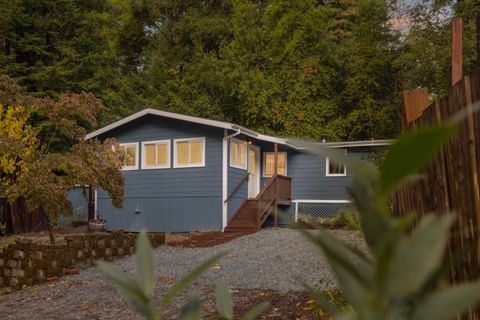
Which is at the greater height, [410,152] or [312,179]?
[312,179]

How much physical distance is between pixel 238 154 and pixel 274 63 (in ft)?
29.8

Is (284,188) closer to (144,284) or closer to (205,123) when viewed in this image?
(205,123)

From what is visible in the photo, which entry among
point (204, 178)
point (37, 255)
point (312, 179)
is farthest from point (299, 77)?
point (37, 255)

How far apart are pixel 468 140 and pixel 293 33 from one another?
80.2 ft

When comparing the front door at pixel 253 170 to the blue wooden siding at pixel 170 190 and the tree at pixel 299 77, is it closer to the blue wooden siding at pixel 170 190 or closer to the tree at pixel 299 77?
the blue wooden siding at pixel 170 190

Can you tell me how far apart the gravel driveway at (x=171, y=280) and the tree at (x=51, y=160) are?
1.66m

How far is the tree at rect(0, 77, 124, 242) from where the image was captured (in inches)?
408

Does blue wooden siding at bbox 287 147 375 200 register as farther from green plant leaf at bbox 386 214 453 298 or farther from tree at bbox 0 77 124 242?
green plant leaf at bbox 386 214 453 298

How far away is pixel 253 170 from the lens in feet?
64.6

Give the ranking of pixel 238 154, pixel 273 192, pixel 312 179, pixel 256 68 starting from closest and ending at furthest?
pixel 273 192 < pixel 238 154 < pixel 312 179 < pixel 256 68

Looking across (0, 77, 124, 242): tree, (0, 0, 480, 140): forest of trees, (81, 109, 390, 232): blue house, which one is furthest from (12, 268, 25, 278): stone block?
(0, 0, 480, 140): forest of trees

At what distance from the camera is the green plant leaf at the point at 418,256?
1.27 ft

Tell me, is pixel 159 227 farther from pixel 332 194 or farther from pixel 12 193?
pixel 12 193

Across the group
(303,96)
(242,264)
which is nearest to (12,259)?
(242,264)
